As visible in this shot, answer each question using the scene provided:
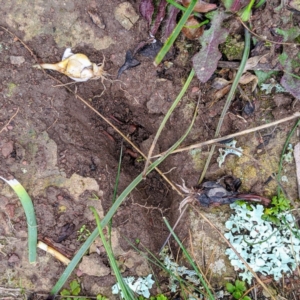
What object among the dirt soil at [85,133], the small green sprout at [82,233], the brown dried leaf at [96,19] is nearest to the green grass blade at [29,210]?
the dirt soil at [85,133]

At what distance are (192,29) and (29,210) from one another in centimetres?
122

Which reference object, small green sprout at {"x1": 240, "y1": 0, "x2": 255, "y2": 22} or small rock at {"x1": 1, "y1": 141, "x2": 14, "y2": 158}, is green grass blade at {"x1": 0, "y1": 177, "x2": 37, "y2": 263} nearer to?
small rock at {"x1": 1, "y1": 141, "x2": 14, "y2": 158}

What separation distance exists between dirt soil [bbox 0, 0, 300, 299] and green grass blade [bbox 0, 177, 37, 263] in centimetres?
3

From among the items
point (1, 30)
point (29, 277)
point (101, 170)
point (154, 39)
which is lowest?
point (29, 277)

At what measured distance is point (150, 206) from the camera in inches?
73.6

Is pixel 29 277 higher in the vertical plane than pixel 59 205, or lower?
lower

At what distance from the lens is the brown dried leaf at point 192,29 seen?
1.69 meters

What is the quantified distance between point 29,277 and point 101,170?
0.68 meters

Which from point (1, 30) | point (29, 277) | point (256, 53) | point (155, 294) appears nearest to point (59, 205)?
point (29, 277)

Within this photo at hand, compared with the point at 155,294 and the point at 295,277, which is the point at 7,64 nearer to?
the point at 155,294

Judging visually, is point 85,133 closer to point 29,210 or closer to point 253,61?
point 29,210

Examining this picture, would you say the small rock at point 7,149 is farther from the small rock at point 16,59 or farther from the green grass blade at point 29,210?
the small rock at point 16,59

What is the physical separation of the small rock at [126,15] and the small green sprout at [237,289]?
1432 millimetres

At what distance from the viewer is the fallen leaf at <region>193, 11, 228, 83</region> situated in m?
1.69
